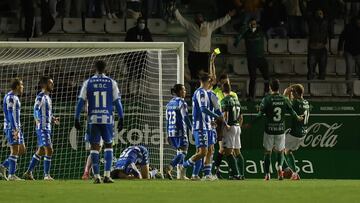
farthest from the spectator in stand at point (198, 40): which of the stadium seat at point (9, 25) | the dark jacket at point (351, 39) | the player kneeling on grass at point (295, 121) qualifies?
the player kneeling on grass at point (295, 121)

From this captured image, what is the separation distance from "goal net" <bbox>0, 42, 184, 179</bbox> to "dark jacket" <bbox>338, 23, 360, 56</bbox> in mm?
6649

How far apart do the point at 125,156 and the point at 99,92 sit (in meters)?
4.19

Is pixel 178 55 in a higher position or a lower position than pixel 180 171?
higher

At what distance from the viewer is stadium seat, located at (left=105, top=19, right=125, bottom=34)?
30688 millimetres

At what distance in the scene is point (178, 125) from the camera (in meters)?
22.4

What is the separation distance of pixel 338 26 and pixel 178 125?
38.1ft

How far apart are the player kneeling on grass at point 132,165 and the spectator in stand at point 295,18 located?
1042 centimetres

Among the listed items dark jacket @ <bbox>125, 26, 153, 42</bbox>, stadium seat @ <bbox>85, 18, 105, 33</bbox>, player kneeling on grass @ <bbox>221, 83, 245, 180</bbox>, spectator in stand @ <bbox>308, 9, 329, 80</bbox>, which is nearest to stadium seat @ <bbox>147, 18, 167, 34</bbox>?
stadium seat @ <bbox>85, 18, 105, 33</bbox>

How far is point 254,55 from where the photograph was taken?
2886 centimetres

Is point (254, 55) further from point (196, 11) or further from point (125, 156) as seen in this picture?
point (125, 156)

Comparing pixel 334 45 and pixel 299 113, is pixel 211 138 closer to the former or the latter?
pixel 299 113

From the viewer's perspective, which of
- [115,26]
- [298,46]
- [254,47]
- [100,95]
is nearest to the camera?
[100,95]

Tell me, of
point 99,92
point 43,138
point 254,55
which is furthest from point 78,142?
point 99,92

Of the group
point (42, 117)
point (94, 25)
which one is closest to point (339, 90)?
point (94, 25)
